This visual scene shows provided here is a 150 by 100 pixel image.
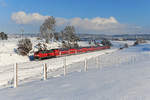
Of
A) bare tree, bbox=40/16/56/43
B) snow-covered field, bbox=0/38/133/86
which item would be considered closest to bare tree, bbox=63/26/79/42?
bare tree, bbox=40/16/56/43

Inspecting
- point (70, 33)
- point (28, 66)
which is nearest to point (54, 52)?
point (28, 66)

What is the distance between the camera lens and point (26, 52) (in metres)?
43.8

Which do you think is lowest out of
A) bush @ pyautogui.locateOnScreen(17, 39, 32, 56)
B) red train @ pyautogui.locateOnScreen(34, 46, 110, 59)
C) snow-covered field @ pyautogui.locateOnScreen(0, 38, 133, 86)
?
snow-covered field @ pyautogui.locateOnScreen(0, 38, 133, 86)

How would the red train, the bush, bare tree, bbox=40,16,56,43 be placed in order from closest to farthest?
the red train, the bush, bare tree, bbox=40,16,56,43

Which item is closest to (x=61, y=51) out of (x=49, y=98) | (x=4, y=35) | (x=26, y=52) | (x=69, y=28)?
(x=26, y=52)

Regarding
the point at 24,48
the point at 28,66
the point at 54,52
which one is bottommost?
the point at 28,66

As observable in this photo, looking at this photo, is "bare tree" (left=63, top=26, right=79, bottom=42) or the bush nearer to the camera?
the bush

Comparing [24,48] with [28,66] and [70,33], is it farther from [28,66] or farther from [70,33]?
[70,33]

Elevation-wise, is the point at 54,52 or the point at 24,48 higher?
the point at 24,48

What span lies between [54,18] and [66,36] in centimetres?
1023

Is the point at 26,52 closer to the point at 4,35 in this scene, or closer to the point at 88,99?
the point at 88,99

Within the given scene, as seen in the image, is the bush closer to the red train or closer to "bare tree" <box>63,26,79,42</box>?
the red train

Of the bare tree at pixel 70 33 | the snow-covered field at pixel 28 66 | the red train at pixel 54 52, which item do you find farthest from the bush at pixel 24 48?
the bare tree at pixel 70 33

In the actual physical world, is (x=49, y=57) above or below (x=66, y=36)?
below
